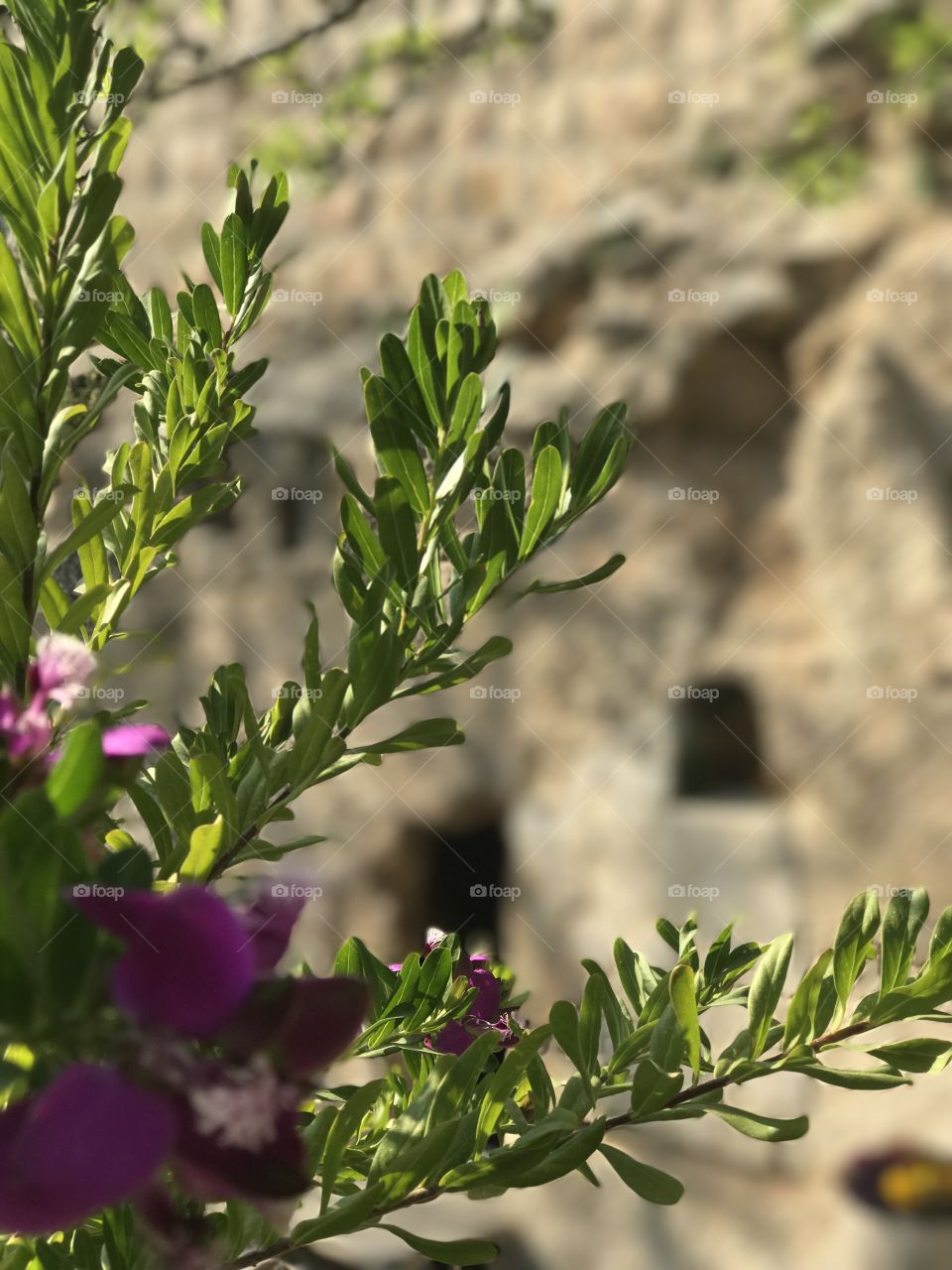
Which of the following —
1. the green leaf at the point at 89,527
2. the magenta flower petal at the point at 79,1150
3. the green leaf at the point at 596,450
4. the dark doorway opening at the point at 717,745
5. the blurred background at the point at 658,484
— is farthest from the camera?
the dark doorway opening at the point at 717,745

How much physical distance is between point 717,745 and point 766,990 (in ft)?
10.1

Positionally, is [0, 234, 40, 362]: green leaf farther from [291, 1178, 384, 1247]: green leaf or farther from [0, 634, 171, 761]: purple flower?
[291, 1178, 384, 1247]: green leaf

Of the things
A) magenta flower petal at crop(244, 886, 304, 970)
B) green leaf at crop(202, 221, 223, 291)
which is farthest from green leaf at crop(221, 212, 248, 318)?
magenta flower petal at crop(244, 886, 304, 970)

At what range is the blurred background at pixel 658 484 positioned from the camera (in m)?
2.96

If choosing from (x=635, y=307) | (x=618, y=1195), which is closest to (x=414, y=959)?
(x=618, y=1195)

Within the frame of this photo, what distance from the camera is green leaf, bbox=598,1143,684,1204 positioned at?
1.09ft

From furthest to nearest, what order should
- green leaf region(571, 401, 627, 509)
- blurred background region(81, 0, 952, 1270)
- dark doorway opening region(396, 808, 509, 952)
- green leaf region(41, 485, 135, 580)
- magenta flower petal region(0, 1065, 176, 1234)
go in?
dark doorway opening region(396, 808, 509, 952), blurred background region(81, 0, 952, 1270), green leaf region(571, 401, 627, 509), green leaf region(41, 485, 135, 580), magenta flower petal region(0, 1065, 176, 1234)

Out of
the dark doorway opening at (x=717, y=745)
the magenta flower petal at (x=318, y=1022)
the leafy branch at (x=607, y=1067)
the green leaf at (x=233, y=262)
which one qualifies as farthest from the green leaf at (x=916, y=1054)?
the dark doorway opening at (x=717, y=745)

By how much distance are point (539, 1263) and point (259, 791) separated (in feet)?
10.2

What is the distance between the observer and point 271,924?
250 millimetres

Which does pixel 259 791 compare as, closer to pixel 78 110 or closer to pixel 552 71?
pixel 78 110

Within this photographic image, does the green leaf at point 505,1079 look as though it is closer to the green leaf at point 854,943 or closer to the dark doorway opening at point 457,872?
the green leaf at point 854,943

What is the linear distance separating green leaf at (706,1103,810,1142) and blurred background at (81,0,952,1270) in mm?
2552

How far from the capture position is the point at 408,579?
0.36m
